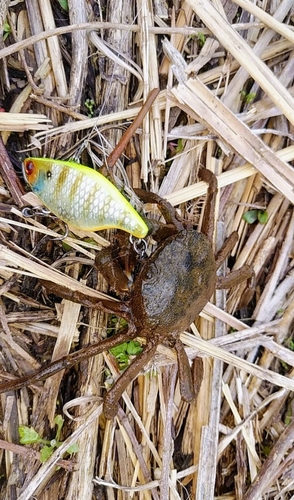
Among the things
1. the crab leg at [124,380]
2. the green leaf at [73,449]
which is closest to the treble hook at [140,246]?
the crab leg at [124,380]

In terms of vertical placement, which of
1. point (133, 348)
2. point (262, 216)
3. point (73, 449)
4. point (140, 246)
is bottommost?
point (73, 449)

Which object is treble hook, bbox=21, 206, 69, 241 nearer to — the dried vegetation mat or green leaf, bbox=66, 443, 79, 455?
the dried vegetation mat

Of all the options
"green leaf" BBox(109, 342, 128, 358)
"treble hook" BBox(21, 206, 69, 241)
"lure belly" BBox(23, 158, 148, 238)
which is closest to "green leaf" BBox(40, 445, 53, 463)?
"green leaf" BBox(109, 342, 128, 358)

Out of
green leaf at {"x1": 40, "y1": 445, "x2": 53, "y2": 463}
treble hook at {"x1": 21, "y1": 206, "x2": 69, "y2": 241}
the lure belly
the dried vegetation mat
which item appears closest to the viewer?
the lure belly

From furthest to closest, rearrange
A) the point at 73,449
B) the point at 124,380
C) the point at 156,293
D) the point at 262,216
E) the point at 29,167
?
the point at 262,216 < the point at 73,449 < the point at 124,380 < the point at 156,293 < the point at 29,167

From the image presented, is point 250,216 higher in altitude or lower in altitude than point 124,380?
higher

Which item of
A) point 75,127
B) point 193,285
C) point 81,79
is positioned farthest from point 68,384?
point 81,79

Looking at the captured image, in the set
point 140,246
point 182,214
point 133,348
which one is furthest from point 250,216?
point 133,348

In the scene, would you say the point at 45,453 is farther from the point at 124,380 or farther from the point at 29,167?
the point at 29,167
